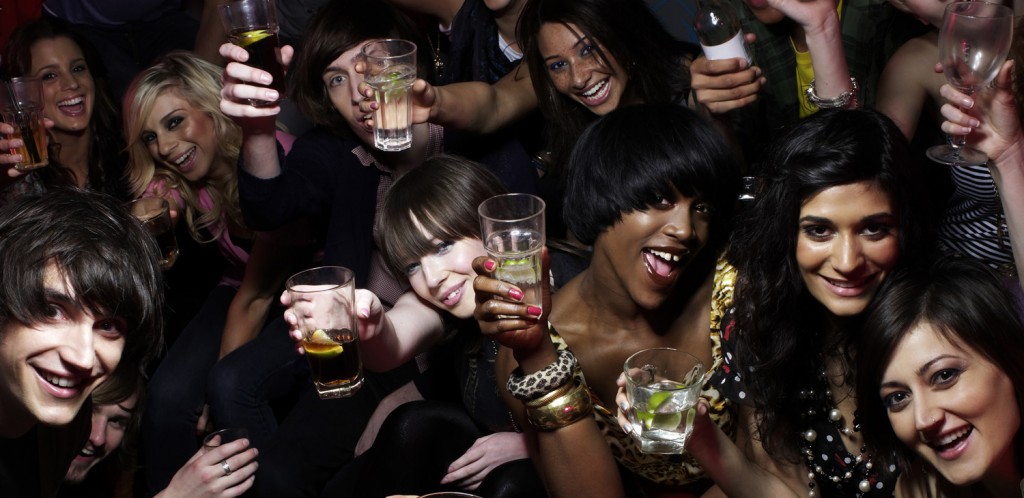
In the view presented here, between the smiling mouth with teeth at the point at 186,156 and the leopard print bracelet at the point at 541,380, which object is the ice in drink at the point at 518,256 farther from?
the smiling mouth with teeth at the point at 186,156

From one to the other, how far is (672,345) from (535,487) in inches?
19.3

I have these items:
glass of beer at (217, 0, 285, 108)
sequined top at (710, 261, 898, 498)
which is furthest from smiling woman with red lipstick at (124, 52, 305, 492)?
sequined top at (710, 261, 898, 498)

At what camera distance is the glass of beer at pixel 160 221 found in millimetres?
3414

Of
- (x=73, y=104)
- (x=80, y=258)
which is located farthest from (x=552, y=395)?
(x=73, y=104)

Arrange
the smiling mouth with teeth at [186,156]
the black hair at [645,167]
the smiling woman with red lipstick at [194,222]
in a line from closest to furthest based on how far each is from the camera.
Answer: the black hair at [645,167] < the smiling woman with red lipstick at [194,222] < the smiling mouth with teeth at [186,156]

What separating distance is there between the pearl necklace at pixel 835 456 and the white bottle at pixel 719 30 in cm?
86

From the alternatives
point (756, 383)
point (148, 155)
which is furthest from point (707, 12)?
point (148, 155)

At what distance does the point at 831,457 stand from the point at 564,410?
649 millimetres

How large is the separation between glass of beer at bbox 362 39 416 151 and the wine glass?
4.21 feet

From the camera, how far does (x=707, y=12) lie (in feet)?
9.37

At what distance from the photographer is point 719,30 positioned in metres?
2.84

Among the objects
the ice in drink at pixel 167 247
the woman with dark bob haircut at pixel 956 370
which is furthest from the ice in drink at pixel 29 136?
the woman with dark bob haircut at pixel 956 370

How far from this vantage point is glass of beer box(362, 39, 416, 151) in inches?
111

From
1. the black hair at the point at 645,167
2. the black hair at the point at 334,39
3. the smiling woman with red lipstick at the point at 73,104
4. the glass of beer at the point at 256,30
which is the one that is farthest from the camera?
the smiling woman with red lipstick at the point at 73,104
